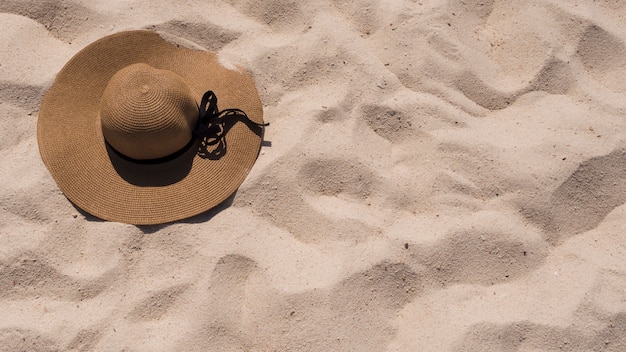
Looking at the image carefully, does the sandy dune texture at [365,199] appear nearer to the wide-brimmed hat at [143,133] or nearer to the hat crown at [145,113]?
the wide-brimmed hat at [143,133]

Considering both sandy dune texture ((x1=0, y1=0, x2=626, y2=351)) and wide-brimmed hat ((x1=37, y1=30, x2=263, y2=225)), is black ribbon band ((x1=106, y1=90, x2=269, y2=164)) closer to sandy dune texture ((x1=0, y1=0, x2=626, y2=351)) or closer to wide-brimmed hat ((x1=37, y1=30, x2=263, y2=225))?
wide-brimmed hat ((x1=37, y1=30, x2=263, y2=225))

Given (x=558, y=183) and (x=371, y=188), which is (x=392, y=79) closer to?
(x=371, y=188)

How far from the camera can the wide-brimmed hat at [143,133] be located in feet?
6.13

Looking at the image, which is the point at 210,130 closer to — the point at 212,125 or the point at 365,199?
the point at 212,125

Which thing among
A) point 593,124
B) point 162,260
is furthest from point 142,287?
point 593,124

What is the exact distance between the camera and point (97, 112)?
80.9 inches

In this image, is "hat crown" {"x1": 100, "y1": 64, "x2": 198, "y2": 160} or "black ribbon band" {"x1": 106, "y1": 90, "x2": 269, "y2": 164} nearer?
"hat crown" {"x1": 100, "y1": 64, "x2": 198, "y2": 160}

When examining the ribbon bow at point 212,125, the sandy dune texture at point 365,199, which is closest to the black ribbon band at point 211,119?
the ribbon bow at point 212,125

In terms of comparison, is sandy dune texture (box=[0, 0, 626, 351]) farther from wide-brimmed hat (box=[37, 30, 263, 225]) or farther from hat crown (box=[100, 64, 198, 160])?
hat crown (box=[100, 64, 198, 160])

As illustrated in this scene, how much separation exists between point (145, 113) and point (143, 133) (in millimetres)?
67

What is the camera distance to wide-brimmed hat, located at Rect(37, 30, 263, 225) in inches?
73.5

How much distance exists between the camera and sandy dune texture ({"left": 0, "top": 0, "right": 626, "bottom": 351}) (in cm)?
185

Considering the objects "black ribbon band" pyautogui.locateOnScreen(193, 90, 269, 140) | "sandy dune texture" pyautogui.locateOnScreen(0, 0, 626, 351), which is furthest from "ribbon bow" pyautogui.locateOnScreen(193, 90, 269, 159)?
"sandy dune texture" pyautogui.locateOnScreen(0, 0, 626, 351)

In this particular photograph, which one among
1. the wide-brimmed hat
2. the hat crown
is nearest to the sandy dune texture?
the wide-brimmed hat
